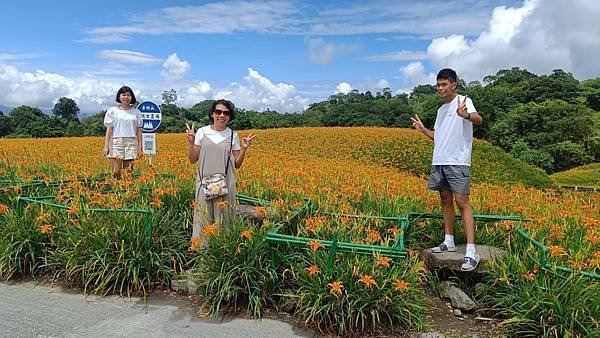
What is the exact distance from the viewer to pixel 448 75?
420 cm

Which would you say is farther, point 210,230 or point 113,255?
point 113,255

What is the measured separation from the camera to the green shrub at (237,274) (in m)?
3.80

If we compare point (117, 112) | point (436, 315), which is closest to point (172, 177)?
point (117, 112)

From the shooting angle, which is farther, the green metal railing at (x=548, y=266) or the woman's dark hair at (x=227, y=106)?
the woman's dark hair at (x=227, y=106)

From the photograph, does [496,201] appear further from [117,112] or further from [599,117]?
[599,117]

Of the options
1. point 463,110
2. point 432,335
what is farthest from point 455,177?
point 432,335

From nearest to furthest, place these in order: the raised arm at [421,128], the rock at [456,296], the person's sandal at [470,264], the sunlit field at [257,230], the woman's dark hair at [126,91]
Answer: the sunlit field at [257,230] < the rock at [456,296] < the person's sandal at [470,264] < the raised arm at [421,128] < the woman's dark hair at [126,91]

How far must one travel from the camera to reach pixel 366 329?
11.4ft

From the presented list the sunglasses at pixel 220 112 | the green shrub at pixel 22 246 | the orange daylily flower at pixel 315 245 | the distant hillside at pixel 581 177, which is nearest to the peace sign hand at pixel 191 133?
the sunglasses at pixel 220 112

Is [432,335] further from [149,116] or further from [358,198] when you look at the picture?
[149,116]

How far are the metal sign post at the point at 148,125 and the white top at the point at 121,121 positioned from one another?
145 millimetres

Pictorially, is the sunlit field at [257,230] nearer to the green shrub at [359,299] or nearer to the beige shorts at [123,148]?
the green shrub at [359,299]

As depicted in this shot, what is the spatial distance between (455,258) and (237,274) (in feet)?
6.29

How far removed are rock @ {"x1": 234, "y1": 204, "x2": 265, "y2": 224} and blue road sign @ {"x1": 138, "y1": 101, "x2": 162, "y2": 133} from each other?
2.12m
